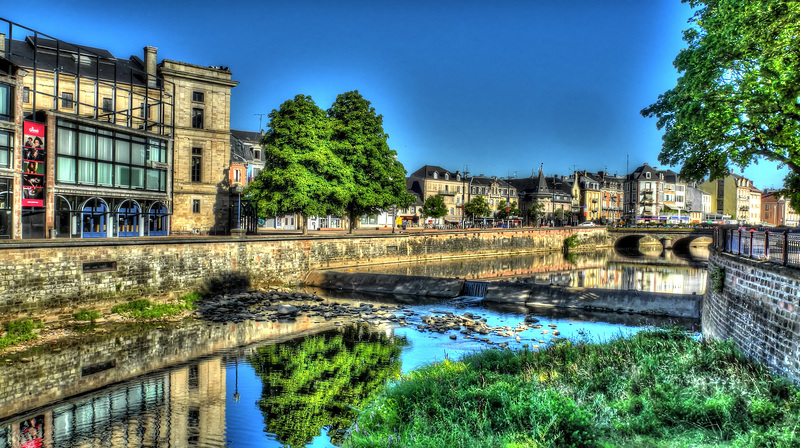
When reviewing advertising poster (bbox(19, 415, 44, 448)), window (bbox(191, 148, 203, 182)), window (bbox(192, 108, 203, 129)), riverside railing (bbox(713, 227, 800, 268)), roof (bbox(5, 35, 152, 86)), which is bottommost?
advertising poster (bbox(19, 415, 44, 448))

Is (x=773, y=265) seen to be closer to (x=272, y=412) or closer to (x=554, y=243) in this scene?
(x=272, y=412)

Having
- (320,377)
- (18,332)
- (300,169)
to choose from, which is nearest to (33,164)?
(18,332)

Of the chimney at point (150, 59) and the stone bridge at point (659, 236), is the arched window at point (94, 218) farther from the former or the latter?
the stone bridge at point (659, 236)

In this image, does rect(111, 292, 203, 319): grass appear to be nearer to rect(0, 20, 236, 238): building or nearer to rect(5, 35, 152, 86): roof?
rect(0, 20, 236, 238): building

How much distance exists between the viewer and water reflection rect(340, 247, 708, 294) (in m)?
45.5

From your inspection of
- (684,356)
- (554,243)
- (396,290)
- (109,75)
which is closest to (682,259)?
(554,243)

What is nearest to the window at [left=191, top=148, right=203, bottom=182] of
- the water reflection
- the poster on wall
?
the poster on wall

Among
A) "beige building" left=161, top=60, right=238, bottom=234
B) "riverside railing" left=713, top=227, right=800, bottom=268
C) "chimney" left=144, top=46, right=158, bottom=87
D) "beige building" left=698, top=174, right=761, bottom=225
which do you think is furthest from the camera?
"beige building" left=698, top=174, right=761, bottom=225

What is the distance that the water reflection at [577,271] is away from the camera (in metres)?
45.5

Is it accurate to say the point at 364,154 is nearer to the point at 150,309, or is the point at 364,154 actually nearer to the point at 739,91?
the point at 150,309

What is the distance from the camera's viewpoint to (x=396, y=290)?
36.5 meters

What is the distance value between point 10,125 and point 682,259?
243 ft

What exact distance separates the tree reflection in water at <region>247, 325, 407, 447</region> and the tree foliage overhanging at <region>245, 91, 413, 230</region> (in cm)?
2120

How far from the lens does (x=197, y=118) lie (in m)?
45.4
